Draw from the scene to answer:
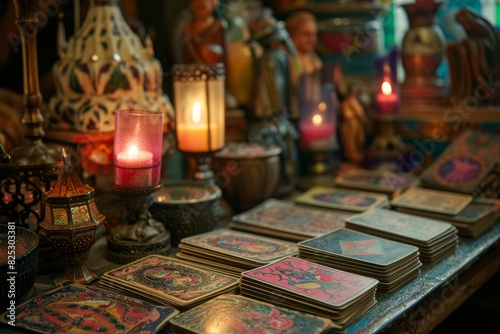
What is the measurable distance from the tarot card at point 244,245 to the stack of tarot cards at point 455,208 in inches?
18.4

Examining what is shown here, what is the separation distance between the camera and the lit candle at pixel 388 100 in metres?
2.33

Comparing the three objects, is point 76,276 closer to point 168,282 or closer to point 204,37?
point 168,282

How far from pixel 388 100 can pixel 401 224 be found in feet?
2.50

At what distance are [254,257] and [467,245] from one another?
1.98ft

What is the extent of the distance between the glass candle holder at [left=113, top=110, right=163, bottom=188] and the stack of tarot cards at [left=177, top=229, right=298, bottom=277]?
0.60 ft

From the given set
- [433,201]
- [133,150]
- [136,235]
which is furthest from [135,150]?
[433,201]

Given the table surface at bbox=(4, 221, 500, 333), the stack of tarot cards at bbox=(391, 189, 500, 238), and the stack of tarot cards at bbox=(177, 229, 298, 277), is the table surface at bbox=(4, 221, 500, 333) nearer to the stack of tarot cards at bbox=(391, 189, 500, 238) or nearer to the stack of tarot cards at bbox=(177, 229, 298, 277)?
the stack of tarot cards at bbox=(391, 189, 500, 238)

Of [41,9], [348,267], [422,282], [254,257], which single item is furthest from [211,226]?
[41,9]

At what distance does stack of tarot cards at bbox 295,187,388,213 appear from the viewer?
6.25 ft

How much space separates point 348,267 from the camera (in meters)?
1.42

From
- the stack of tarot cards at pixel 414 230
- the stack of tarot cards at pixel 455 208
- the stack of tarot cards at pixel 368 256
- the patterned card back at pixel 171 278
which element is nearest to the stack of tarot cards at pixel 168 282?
the patterned card back at pixel 171 278

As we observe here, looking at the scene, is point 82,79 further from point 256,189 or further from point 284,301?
point 284,301

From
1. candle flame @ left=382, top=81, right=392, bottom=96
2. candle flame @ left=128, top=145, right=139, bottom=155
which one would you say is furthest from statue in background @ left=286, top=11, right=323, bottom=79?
candle flame @ left=128, top=145, right=139, bottom=155

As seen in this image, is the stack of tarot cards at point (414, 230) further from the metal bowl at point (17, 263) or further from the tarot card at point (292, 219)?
the metal bowl at point (17, 263)
